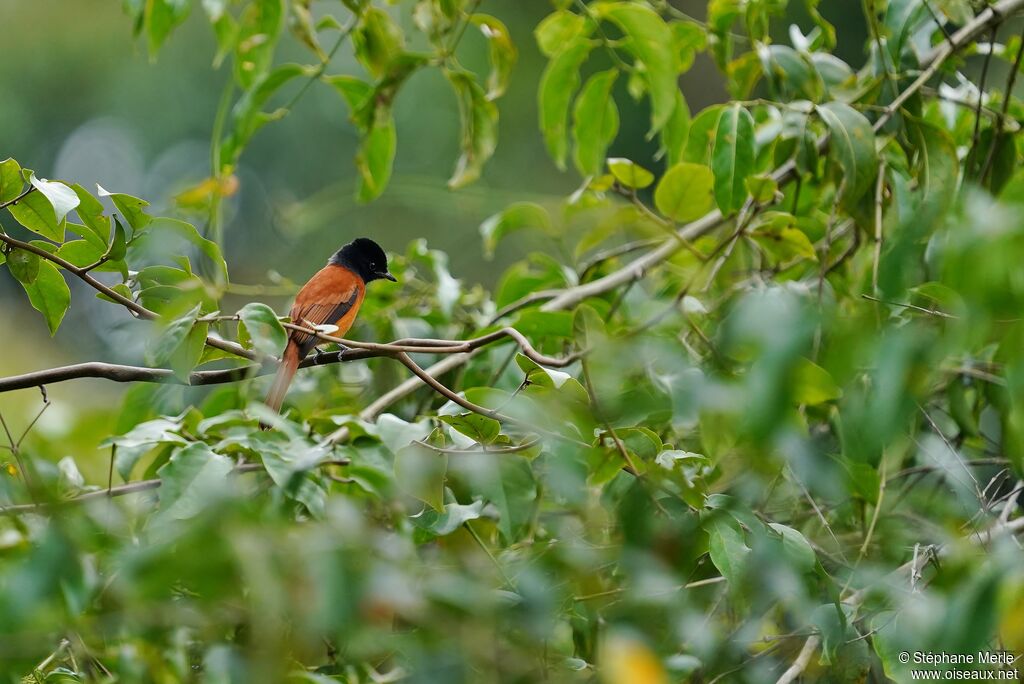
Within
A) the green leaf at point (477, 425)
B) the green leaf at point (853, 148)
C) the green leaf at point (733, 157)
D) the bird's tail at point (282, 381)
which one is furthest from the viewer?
the bird's tail at point (282, 381)

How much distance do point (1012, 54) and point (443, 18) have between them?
161 cm

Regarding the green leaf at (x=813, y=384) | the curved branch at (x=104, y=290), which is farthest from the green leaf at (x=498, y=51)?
the green leaf at (x=813, y=384)

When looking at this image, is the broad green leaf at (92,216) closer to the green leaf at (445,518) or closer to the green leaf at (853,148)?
the green leaf at (445,518)

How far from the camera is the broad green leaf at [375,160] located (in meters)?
2.81

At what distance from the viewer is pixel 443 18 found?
2770 mm

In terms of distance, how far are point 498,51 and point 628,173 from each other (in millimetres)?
587

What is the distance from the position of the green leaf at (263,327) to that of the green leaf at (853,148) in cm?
139

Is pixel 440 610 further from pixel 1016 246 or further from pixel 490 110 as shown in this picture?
pixel 490 110

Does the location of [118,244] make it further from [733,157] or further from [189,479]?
[733,157]

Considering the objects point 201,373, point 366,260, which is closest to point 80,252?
point 201,373

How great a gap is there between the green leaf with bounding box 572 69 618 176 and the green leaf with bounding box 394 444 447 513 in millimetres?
1696

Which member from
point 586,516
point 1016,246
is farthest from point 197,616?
point 1016,246

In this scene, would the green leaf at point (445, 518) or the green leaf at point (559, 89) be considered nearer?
the green leaf at point (445, 518)

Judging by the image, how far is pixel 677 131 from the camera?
2.92 metres
